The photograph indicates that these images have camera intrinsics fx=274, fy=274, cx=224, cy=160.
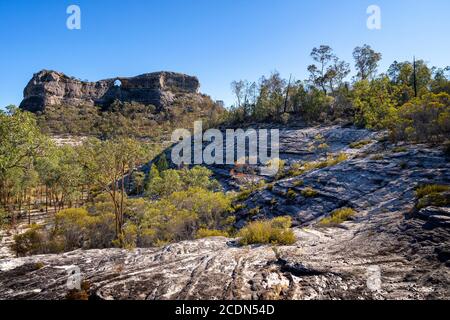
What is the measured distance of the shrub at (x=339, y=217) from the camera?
11836mm

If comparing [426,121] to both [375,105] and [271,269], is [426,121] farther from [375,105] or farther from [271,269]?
[271,269]

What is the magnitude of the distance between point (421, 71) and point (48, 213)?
6552 centimetres

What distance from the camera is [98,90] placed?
6014 inches

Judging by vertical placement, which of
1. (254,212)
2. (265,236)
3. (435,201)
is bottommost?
(254,212)

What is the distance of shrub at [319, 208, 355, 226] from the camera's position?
11836mm

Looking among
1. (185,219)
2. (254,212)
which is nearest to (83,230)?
(185,219)

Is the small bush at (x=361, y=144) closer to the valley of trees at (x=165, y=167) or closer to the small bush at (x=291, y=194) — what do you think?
the valley of trees at (x=165, y=167)

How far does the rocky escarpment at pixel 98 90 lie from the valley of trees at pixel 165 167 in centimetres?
8990

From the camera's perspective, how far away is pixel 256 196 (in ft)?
69.7

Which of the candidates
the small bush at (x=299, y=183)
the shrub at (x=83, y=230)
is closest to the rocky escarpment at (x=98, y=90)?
the shrub at (x=83, y=230)

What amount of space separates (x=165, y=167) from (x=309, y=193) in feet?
118

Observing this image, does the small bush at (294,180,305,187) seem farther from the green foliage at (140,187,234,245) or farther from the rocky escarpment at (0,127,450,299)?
the rocky escarpment at (0,127,450,299)

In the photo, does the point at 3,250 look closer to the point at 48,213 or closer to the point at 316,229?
the point at 48,213

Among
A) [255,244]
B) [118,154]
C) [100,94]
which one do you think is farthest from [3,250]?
[100,94]
